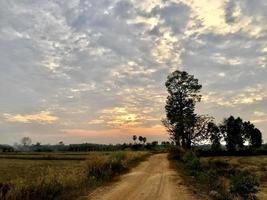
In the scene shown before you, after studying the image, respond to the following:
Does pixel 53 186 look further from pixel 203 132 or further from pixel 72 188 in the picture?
pixel 203 132

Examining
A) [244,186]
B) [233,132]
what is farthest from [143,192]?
[233,132]

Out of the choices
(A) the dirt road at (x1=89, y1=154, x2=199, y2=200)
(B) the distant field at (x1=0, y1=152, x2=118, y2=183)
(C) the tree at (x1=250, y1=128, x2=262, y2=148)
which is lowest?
(A) the dirt road at (x1=89, y1=154, x2=199, y2=200)

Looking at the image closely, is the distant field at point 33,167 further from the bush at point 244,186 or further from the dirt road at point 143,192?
the bush at point 244,186

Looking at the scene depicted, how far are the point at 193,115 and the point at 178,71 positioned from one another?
835cm

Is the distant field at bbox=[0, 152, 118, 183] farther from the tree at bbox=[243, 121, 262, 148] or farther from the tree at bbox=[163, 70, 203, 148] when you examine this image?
the tree at bbox=[243, 121, 262, 148]

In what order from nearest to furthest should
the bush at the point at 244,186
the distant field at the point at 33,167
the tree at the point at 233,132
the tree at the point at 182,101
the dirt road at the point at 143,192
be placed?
the dirt road at the point at 143,192, the bush at the point at 244,186, the distant field at the point at 33,167, the tree at the point at 182,101, the tree at the point at 233,132

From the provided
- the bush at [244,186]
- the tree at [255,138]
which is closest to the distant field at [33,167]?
the bush at [244,186]

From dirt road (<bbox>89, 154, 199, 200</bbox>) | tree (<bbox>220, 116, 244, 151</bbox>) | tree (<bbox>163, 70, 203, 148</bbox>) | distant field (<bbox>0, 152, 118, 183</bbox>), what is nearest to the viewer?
dirt road (<bbox>89, 154, 199, 200</bbox>)

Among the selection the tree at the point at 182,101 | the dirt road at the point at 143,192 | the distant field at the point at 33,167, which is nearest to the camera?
the dirt road at the point at 143,192

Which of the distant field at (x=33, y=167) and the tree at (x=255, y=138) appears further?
the tree at (x=255, y=138)

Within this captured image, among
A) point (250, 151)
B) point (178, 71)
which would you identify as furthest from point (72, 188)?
point (250, 151)

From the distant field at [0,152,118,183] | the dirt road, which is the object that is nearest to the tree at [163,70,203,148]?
the distant field at [0,152,118,183]

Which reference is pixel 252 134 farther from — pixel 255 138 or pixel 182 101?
pixel 182 101

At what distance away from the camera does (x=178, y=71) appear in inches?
2726
